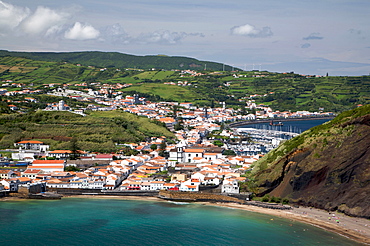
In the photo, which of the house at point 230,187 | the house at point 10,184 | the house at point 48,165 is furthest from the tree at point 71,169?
the house at point 230,187

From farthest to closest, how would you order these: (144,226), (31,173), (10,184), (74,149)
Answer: (74,149) → (31,173) → (10,184) → (144,226)

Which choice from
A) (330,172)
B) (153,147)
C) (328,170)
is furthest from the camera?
(153,147)

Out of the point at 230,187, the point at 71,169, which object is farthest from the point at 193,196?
the point at 71,169

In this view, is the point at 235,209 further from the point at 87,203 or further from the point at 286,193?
the point at 87,203

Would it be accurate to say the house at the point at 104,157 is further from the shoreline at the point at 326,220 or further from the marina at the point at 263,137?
the marina at the point at 263,137

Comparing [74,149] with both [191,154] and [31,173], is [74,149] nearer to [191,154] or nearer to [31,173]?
[31,173]
